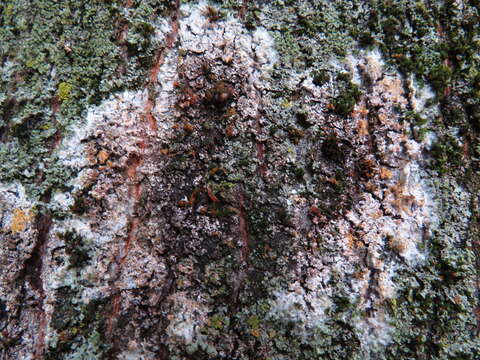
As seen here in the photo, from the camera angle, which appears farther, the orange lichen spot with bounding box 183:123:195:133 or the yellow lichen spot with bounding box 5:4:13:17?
the yellow lichen spot with bounding box 5:4:13:17

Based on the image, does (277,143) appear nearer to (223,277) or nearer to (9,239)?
(223,277)

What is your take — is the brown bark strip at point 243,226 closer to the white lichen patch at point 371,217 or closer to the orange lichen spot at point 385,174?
the white lichen patch at point 371,217

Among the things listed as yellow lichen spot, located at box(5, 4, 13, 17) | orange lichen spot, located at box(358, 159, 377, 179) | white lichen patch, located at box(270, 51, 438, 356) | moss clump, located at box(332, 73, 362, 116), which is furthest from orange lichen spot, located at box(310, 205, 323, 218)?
yellow lichen spot, located at box(5, 4, 13, 17)

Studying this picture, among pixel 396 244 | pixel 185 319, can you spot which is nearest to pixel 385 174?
pixel 396 244

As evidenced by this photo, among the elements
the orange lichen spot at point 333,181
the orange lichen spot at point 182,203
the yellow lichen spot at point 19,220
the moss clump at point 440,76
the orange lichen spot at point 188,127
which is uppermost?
the moss clump at point 440,76

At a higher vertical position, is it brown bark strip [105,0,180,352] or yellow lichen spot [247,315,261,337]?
brown bark strip [105,0,180,352]

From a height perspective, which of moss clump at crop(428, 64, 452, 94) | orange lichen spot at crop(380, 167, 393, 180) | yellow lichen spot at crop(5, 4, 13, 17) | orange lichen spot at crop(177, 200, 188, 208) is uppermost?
yellow lichen spot at crop(5, 4, 13, 17)

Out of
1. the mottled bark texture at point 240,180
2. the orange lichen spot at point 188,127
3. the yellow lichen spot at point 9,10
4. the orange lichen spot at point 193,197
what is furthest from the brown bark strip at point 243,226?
the yellow lichen spot at point 9,10

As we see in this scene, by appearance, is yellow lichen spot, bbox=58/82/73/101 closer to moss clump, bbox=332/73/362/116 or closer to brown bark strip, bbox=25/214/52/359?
brown bark strip, bbox=25/214/52/359

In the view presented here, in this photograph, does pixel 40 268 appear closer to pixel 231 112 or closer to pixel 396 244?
pixel 231 112
